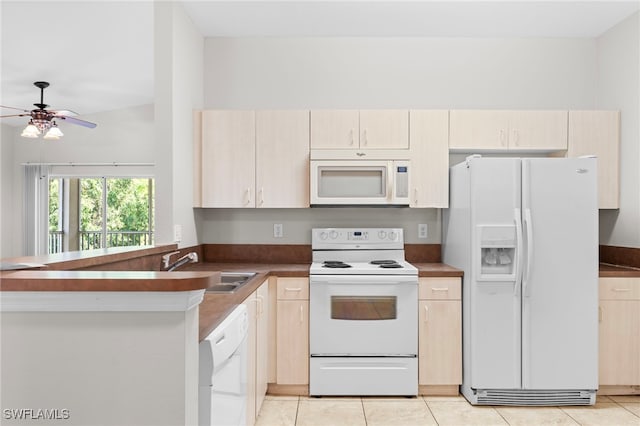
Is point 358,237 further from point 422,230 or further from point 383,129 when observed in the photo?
point 383,129

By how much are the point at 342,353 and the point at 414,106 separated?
6.46 feet

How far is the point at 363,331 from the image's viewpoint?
3170mm

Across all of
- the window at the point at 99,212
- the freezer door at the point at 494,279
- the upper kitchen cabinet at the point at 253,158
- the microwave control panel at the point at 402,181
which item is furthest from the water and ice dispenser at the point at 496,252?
the window at the point at 99,212

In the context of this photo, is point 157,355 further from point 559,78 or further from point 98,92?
point 98,92

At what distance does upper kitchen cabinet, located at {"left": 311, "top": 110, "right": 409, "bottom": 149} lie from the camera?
11.5ft

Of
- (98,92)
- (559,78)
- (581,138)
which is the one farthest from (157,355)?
(98,92)

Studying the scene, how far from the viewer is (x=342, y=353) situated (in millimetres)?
3176

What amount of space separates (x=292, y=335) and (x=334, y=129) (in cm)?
149

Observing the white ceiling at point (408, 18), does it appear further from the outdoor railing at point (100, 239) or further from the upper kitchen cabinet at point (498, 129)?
the outdoor railing at point (100, 239)

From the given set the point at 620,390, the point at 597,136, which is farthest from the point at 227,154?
the point at 620,390

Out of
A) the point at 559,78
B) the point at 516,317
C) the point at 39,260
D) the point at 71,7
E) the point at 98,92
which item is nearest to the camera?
the point at 39,260

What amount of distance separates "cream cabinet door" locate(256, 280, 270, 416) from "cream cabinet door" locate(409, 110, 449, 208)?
128 centimetres

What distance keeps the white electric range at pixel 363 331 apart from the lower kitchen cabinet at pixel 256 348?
34 cm

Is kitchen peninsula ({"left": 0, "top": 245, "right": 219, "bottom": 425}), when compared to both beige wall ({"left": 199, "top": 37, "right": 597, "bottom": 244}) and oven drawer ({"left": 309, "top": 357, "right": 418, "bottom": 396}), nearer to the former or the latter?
oven drawer ({"left": 309, "top": 357, "right": 418, "bottom": 396})
